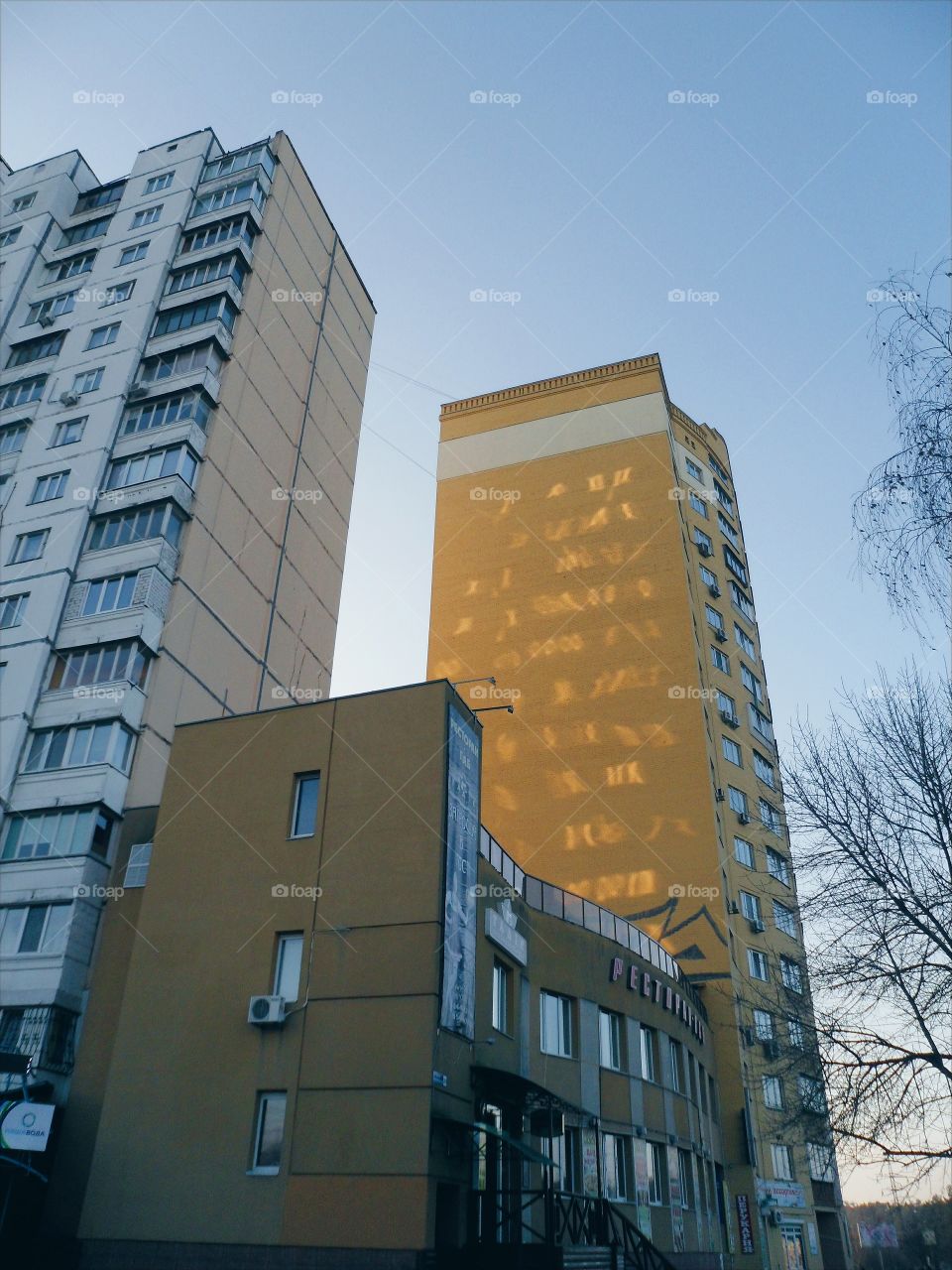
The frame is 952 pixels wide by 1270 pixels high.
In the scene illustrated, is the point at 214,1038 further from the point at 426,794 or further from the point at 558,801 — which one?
the point at 558,801

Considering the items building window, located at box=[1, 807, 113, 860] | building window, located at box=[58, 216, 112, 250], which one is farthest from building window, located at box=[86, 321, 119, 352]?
building window, located at box=[1, 807, 113, 860]

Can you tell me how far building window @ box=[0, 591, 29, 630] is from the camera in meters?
33.3

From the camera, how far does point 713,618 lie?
57.7 metres

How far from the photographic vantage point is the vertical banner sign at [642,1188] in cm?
2639

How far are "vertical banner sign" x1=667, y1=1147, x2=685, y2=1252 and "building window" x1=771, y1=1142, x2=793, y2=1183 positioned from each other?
48.7 feet

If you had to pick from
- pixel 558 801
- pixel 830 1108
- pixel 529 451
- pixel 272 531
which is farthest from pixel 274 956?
pixel 529 451

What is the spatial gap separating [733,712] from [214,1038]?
41377 millimetres

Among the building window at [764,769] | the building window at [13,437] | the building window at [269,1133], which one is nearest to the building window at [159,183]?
the building window at [13,437]

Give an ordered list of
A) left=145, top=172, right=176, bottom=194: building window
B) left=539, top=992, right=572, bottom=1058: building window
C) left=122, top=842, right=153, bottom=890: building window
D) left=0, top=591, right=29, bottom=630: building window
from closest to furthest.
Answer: left=539, top=992, right=572, bottom=1058: building window, left=122, top=842, right=153, bottom=890: building window, left=0, top=591, right=29, bottom=630: building window, left=145, top=172, right=176, bottom=194: building window

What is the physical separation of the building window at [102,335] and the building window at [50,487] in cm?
723

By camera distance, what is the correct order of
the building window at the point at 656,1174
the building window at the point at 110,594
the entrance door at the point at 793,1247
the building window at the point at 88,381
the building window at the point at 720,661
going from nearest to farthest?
the building window at the point at 656,1174, the building window at the point at 110,594, the building window at the point at 88,381, the entrance door at the point at 793,1247, the building window at the point at 720,661

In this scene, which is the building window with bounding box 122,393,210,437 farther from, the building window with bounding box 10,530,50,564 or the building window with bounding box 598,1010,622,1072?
the building window with bounding box 598,1010,622,1072

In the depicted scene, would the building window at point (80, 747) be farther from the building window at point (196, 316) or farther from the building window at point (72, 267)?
the building window at point (72, 267)

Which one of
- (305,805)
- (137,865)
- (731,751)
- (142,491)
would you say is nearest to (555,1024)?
(305,805)
